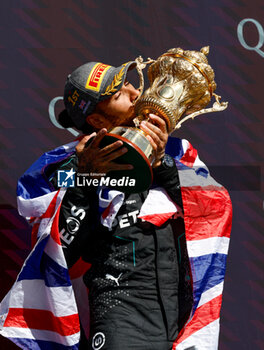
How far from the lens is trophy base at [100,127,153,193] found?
5.08ft

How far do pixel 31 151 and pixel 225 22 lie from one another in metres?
1.17

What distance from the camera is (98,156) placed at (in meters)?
1.60

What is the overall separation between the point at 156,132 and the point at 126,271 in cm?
50

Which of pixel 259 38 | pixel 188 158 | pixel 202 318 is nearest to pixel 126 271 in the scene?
pixel 202 318

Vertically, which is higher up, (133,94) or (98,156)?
(133,94)

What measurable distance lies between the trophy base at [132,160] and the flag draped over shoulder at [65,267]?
124mm

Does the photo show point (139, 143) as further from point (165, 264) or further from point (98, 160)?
point (165, 264)

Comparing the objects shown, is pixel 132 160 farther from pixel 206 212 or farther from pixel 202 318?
→ pixel 202 318

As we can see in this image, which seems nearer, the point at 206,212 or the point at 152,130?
the point at 152,130

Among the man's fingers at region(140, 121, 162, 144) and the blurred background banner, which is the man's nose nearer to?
the man's fingers at region(140, 121, 162, 144)

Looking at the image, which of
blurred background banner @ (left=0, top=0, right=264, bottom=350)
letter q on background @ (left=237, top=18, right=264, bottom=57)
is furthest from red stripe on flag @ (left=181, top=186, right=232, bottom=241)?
letter q on background @ (left=237, top=18, right=264, bottom=57)

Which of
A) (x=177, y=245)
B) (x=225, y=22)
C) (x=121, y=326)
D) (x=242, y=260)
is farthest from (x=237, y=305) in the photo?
(x=225, y=22)

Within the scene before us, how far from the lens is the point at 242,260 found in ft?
7.89

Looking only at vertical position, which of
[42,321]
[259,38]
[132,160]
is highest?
[259,38]
